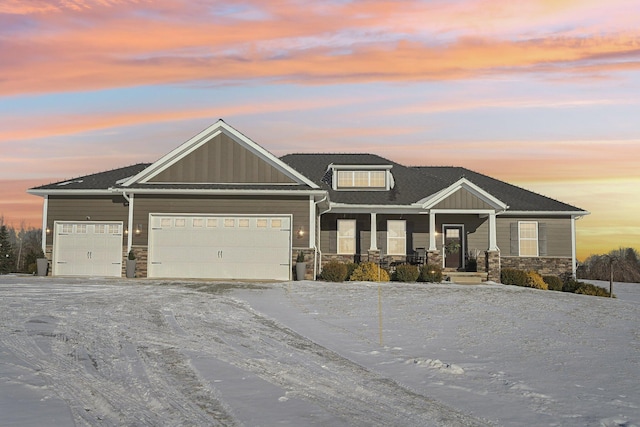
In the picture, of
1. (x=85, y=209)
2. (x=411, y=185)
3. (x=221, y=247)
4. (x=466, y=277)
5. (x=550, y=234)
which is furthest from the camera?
(x=411, y=185)

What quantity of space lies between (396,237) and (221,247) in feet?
28.1

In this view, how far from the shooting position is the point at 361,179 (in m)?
28.5

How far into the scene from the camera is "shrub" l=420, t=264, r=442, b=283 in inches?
920

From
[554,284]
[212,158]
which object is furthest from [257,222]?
[554,284]

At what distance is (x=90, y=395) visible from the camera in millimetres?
6746

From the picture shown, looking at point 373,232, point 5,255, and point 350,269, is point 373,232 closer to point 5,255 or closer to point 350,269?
point 350,269

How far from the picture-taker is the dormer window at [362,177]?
28.3 m

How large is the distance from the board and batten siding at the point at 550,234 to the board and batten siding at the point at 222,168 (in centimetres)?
1092

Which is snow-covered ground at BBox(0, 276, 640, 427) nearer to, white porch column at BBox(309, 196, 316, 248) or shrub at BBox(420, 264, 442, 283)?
white porch column at BBox(309, 196, 316, 248)

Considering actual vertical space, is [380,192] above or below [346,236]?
above

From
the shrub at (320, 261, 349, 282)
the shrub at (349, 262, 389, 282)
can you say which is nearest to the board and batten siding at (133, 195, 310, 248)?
the shrub at (320, 261, 349, 282)

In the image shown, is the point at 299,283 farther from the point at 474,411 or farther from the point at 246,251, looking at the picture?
the point at 474,411

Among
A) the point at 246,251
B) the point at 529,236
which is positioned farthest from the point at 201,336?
the point at 529,236

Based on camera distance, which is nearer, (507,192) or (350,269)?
(350,269)
